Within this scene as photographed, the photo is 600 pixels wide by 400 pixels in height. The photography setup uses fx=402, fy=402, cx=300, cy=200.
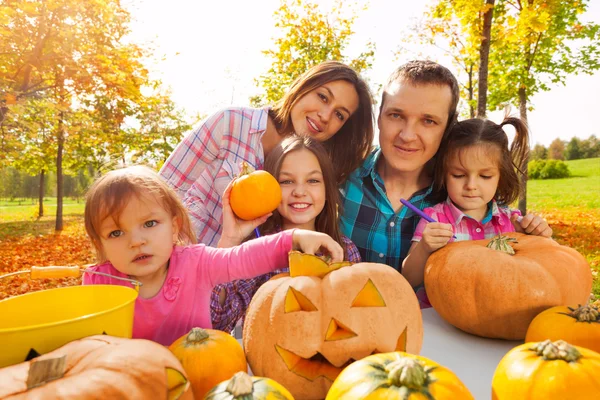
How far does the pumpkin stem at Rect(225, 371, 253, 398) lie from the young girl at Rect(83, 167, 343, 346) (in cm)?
66

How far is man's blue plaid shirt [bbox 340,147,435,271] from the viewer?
250 centimetres

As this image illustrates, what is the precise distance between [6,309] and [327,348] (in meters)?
0.86

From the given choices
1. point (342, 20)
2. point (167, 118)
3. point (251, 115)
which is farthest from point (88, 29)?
point (167, 118)

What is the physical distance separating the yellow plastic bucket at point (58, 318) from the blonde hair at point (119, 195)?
0.32 metres

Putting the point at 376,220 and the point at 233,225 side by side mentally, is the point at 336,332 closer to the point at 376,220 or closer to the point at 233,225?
the point at 233,225

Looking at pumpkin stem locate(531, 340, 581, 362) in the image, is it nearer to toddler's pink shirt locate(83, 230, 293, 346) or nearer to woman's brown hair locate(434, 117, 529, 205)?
toddler's pink shirt locate(83, 230, 293, 346)

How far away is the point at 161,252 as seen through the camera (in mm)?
1415

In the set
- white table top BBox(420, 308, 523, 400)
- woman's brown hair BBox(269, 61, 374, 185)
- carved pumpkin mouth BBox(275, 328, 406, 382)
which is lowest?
white table top BBox(420, 308, 523, 400)

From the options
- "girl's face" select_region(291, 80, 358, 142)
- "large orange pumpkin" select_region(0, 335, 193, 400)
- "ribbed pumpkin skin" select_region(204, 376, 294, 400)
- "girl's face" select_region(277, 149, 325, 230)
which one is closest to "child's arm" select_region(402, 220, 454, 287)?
"girl's face" select_region(277, 149, 325, 230)

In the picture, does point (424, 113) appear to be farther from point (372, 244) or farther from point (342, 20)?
point (342, 20)

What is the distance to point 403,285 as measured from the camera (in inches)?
46.1

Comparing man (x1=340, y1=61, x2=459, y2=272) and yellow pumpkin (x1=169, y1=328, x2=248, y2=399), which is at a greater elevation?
man (x1=340, y1=61, x2=459, y2=272)

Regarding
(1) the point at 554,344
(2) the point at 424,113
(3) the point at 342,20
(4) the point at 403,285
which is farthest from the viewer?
(3) the point at 342,20

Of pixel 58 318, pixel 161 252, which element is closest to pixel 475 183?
pixel 161 252
